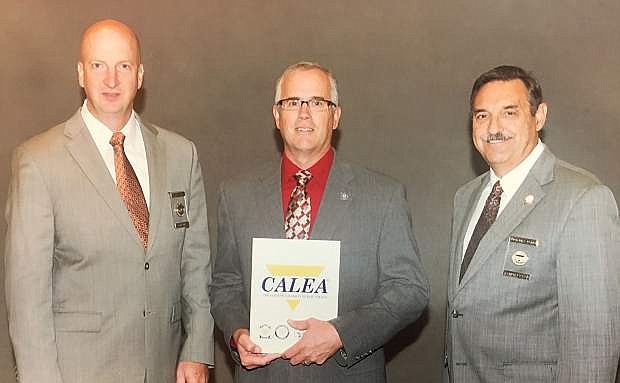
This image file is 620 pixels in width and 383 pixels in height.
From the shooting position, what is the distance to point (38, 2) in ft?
14.2

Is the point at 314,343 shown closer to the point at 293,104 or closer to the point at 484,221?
the point at 484,221

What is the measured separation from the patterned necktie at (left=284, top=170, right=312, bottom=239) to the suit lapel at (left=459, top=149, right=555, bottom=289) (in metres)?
0.62

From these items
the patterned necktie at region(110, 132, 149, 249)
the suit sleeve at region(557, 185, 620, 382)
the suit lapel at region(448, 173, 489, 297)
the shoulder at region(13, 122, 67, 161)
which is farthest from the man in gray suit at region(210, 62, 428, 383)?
the shoulder at region(13, 122, 67, 161)

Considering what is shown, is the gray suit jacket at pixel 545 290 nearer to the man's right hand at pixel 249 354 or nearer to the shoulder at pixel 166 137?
the man's right hand at pixel 249 354

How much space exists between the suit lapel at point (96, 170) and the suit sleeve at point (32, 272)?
0.50 ft

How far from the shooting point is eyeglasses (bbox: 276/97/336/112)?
2.89m

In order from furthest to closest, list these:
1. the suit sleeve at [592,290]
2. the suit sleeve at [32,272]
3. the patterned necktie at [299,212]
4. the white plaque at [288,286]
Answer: the patterned necktie at [299,212] → the white plaque at [288,286] → the suit sleeve at [32,272] → the suit sleeve at [592,290]

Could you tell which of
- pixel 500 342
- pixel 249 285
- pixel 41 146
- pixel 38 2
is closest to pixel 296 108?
pixel 249 285

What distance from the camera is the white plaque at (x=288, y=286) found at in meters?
2.75

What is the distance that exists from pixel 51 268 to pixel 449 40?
2476 millimetres

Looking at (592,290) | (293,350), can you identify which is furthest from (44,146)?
(592,290)

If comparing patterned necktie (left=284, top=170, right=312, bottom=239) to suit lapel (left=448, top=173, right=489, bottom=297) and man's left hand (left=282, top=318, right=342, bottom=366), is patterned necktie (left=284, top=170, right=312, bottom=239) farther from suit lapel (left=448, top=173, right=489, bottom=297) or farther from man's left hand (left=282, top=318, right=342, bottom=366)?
suit lapel (left=448, top=173, right=489, bottom=297)

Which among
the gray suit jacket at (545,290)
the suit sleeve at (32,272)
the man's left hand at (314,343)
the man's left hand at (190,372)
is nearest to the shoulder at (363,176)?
the gray suit jacket at (545,290)

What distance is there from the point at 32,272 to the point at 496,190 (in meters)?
1.66
